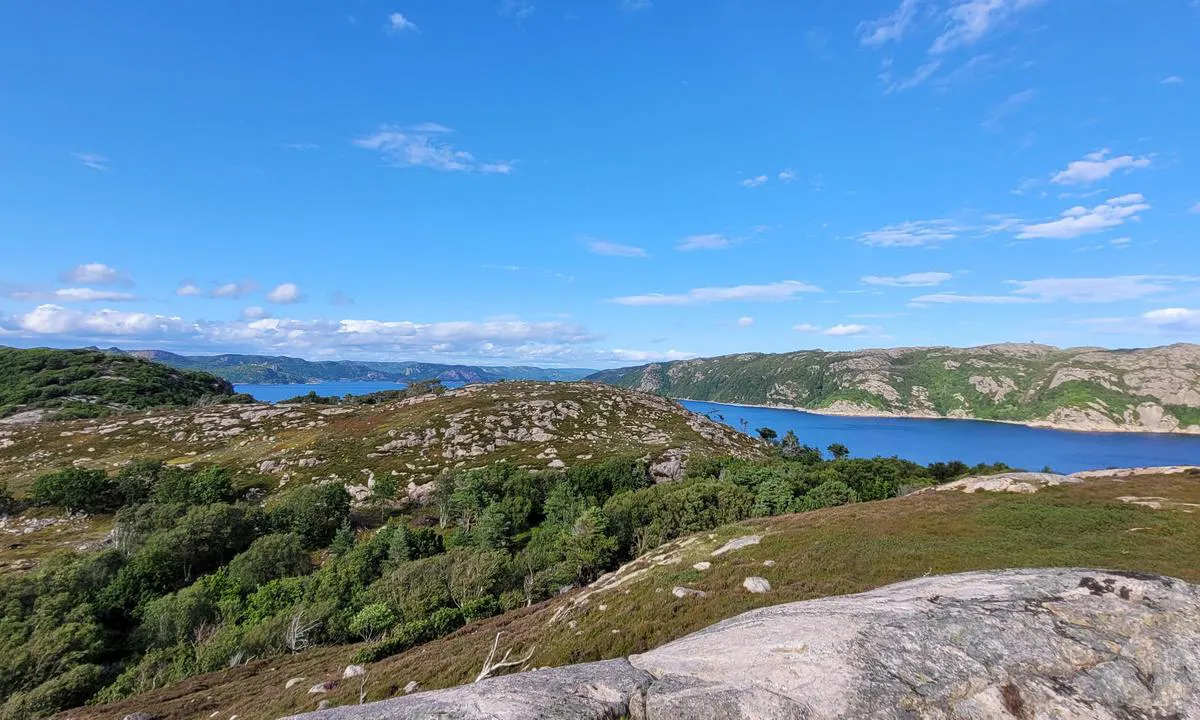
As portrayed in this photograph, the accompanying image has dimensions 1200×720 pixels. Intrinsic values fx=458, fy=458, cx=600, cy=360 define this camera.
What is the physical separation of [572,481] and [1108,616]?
8549 centimetres

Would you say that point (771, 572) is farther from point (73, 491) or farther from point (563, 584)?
point (73, 491)

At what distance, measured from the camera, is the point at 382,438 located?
123 m

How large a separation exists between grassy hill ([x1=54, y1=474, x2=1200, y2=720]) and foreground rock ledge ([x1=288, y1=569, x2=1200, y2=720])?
39.0 feet

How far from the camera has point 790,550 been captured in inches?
1337

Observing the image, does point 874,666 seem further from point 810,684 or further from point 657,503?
point 657,503

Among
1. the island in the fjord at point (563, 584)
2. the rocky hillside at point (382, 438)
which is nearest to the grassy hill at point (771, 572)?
the island in the fjord at point (563, 584)

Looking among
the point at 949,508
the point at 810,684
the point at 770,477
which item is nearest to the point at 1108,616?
the point at 810,684

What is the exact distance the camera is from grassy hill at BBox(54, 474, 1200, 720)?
82.3ft

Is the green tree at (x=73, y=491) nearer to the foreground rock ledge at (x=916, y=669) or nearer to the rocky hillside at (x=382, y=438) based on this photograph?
the rocky hillside at (x=382, y=438)

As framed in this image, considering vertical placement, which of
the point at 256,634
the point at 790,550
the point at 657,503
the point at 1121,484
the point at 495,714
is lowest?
the point at 256,634

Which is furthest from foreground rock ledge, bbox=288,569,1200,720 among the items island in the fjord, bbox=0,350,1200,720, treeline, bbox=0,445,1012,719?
treeline, bbox=0,445,1012,719

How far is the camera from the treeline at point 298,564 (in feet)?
133

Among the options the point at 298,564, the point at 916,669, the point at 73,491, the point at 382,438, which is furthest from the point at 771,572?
the point at 73,491

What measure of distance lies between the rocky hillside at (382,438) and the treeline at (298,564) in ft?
55.1
